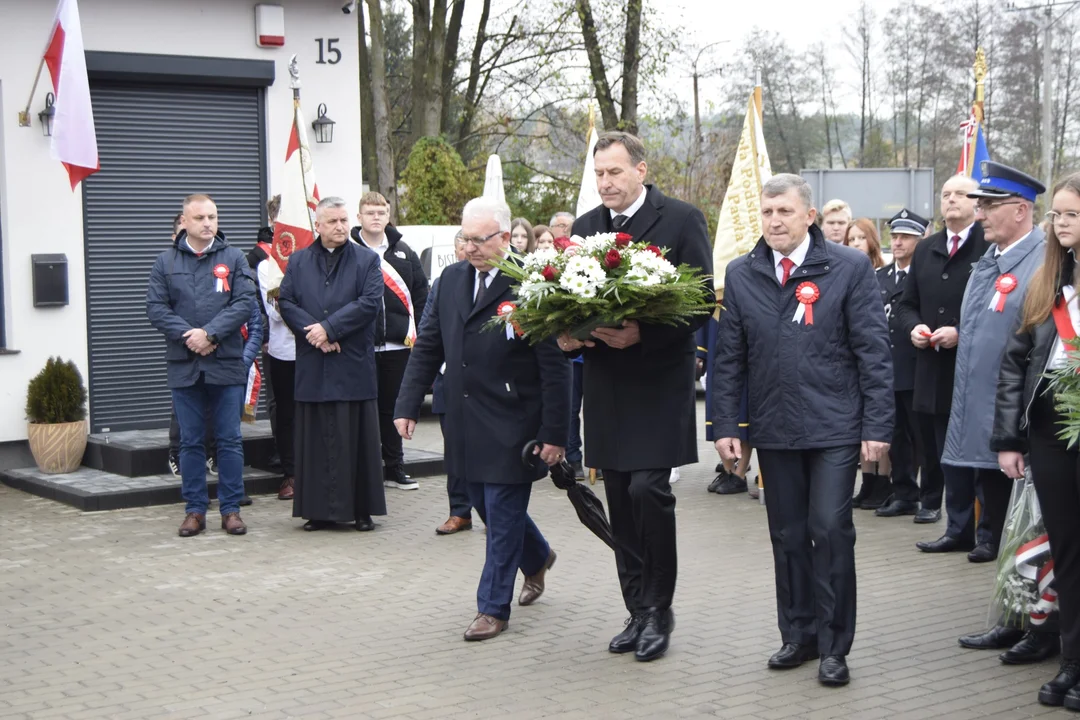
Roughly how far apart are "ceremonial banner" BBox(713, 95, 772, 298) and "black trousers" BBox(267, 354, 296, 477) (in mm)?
3654

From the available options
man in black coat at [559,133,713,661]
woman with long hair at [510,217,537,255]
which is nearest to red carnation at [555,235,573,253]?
man in black coat at [559,133,713,661]

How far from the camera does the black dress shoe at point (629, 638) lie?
6.20m

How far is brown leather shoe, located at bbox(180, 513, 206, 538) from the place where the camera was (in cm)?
916

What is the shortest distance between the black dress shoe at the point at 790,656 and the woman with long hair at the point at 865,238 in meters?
5.11

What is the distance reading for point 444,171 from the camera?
2317 cm

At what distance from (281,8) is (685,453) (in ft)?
28.4

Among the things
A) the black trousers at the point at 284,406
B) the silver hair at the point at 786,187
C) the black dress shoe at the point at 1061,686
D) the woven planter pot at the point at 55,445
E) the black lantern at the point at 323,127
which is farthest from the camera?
the black lantern at the point at 323,127

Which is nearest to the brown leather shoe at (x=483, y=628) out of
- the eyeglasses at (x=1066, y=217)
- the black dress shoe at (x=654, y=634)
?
the black dress shoe at (x=654, y=634)

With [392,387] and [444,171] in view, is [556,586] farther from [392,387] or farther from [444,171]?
[444,171]

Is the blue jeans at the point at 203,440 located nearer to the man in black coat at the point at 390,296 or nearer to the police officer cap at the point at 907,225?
the man in black coat at the point at 390,296

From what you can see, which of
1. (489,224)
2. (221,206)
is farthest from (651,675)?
(221,206)

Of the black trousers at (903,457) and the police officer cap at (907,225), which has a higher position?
the police officer cap at (907,225)

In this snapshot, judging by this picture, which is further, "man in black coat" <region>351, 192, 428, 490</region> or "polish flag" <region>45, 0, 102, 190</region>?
"polish flag" <region>45, 0, 102, 190</region>

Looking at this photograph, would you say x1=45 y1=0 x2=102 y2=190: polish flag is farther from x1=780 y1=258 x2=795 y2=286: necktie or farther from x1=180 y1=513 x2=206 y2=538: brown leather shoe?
x1=780 y1=258 x2=795 y2=286: necktie
